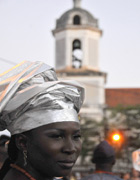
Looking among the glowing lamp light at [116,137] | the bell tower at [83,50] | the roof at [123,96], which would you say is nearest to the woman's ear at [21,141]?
the glowing lamp light at [116,137]

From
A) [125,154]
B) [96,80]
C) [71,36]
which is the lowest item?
[125,154]

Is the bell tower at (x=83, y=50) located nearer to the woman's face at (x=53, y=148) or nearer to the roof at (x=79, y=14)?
the roof at (x=79, y=14)

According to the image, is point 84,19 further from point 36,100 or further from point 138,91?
point 36,100

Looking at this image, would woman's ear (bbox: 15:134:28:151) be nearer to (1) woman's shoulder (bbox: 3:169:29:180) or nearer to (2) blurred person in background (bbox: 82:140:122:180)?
(1) woman's shoulder (bbox: 3:169:29:180)

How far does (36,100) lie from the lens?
9.43 feet

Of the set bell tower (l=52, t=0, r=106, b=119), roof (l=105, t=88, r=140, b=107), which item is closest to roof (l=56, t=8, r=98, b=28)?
bell tower (l=52, t=0, r=106, b=119)

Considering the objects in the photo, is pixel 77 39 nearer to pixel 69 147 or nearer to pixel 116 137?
pixel 116 137

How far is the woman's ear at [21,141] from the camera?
2.92 meters

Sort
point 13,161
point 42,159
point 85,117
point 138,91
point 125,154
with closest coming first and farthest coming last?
1. point 42,159
2. point 13,161
3. point 125,154
4. point 85,117
5. point 138,91

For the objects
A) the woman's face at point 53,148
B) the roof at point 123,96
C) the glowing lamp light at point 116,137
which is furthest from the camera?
the roof at point 123,96

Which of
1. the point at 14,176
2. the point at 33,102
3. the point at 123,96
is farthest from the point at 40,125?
the point at 123,96

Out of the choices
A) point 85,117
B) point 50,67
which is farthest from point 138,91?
point 50,67

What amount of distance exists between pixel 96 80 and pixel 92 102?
215cm

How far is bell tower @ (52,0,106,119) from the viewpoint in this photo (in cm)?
4856
